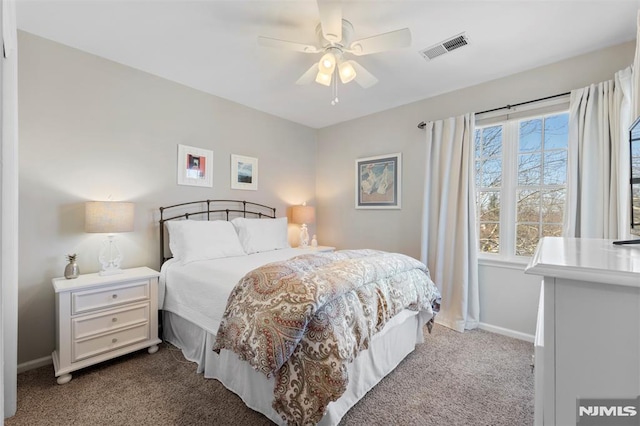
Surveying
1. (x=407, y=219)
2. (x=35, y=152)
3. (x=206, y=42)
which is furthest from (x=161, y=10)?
(x=407, y=219)

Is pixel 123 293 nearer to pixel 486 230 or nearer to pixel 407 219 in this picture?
pixel 407 219

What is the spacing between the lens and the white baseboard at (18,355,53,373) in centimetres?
222

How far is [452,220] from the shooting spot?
3.20m

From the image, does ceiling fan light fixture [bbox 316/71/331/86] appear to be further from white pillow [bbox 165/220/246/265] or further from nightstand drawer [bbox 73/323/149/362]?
nightstand drawer [bbox 73/323/149/362]

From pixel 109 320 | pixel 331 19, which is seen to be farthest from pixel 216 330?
pixel 331 19

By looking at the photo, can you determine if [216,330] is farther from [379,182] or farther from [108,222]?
[379,182]

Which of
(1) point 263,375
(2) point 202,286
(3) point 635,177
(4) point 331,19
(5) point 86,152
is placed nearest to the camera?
(3) point 635,177

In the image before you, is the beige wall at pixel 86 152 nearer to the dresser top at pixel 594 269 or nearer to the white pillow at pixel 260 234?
the white pillow at pixel 260 234

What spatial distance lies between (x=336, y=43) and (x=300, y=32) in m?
0.37

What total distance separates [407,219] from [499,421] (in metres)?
2.33

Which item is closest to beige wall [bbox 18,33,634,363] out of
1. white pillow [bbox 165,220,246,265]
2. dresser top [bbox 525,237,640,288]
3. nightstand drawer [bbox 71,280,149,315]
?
white pillow [bbox 165,220,246,265]

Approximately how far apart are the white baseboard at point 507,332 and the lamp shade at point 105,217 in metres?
3.65

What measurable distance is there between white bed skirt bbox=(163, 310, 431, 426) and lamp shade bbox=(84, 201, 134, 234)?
937 mm

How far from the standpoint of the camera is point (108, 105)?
2.67 metres
